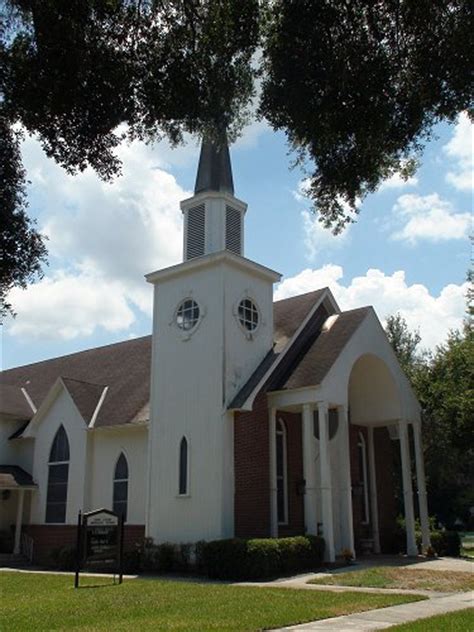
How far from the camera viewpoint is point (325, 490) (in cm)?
2159

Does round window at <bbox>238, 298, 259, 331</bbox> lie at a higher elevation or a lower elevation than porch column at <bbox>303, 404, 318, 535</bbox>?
higher

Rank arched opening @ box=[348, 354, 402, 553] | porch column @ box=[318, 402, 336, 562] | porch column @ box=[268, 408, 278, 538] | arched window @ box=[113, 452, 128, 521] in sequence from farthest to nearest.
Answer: arched opening @ box=[348, 354, 402, 553]
arched window @ box=[113, 452, 128, 521]
porch column @ box=[268, 408, 278, 538]
porch column @ box=[318, 402, 336, 562]

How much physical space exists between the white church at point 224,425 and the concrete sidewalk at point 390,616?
7.74 metres

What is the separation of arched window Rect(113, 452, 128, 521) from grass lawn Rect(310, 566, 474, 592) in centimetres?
964

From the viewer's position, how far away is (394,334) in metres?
44.4

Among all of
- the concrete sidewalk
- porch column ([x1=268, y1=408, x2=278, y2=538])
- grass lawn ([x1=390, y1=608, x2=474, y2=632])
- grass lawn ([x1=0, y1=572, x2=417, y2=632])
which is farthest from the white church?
grass lawn ([x1=390, y1=608, x2=474, y2=632])

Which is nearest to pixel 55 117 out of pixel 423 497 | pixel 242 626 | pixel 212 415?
pixel 242 626

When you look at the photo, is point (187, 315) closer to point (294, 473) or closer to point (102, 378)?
point (294, 473)

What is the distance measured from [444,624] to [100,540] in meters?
10.4

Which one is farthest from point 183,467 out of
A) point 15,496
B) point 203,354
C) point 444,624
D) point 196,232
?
point 444,624

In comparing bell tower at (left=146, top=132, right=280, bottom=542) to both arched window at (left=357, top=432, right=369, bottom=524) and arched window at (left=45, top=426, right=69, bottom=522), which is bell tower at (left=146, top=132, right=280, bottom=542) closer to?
arched window at (left=45, top=426, right=69, bottom=522)

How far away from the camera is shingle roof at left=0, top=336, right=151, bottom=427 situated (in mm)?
26984

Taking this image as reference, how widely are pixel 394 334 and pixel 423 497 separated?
19.6 meters

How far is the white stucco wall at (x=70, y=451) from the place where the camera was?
86.8 ft
